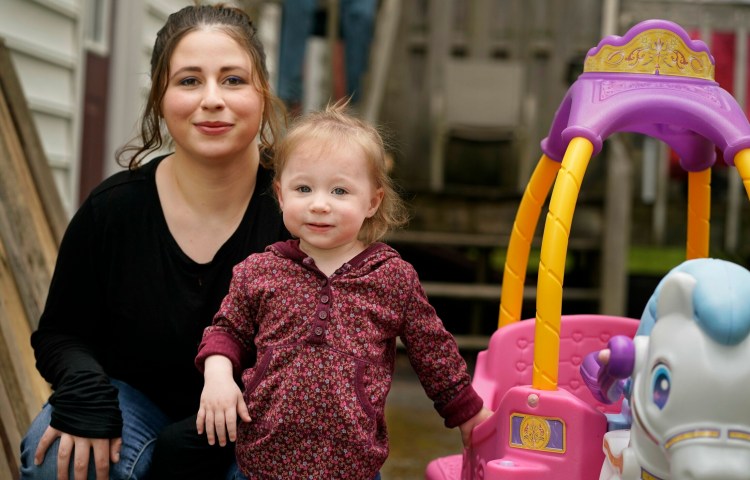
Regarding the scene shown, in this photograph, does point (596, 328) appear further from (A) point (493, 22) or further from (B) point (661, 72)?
(A) point (493, 22)

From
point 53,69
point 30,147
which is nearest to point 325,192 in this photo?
point 30,147

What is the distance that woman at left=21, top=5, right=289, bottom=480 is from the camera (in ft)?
7.46

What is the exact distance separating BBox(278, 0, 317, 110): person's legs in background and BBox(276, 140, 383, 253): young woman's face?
A: 3545 mm

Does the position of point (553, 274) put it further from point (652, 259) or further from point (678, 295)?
point (652, 259)

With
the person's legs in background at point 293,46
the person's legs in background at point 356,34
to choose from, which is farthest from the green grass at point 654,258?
the person's legs in background at point 293,46

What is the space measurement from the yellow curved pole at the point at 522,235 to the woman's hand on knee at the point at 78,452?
1.12 metres

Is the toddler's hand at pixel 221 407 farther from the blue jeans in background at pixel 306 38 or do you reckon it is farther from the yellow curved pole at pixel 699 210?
the blue jeans in background at pixel 306 38

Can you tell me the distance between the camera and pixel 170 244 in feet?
7.62

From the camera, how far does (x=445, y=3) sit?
266 inches

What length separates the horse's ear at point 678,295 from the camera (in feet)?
5.14

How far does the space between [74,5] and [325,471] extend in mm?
3527

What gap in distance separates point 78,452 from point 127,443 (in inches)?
4.8

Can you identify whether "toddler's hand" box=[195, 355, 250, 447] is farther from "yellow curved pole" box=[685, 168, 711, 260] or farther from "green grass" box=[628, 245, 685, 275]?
"green grass" box=[628, 245, 685, 275]

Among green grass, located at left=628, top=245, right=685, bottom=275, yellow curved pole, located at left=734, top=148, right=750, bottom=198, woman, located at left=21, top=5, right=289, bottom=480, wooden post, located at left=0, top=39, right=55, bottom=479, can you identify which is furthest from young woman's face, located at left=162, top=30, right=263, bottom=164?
green grass, located at left=628, top=245, right=685, bottom=275
